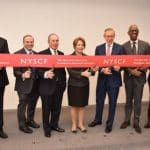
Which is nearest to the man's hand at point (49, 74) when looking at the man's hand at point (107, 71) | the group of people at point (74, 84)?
the group of people at point (74, 84)

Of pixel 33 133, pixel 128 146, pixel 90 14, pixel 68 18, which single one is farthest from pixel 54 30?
pixel 128 146

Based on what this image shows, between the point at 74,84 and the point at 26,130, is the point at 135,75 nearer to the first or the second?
the point at 74,84

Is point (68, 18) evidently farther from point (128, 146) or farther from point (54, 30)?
point (128, 146)

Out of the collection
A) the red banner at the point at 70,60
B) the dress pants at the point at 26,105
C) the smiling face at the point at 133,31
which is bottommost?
the dress pants at the point at 26,105

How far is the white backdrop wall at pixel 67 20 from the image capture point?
592cm

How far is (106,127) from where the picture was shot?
4879 millimetres

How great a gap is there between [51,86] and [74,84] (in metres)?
0.35

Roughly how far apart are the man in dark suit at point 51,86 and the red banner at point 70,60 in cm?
15

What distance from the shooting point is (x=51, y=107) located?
4.70 metres

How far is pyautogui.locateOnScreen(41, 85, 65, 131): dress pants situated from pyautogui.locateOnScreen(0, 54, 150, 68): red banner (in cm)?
A: 41

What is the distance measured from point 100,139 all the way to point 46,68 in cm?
128

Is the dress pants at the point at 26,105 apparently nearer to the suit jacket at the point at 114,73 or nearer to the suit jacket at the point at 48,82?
the suit jacket at the point at 48,82

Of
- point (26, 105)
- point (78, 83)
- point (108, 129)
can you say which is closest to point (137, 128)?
point (108, 129)

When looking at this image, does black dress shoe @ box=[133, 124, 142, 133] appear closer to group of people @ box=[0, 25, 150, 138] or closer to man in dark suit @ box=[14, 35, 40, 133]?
group of people @ box=[0, 25, 150, 138]
